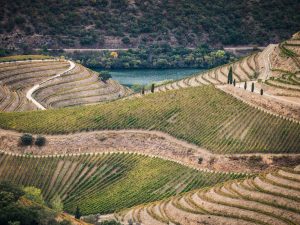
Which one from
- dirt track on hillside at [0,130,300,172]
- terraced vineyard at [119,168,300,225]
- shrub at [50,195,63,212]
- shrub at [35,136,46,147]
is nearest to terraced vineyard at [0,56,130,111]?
dirt track on hillside at [0,130,300,172]

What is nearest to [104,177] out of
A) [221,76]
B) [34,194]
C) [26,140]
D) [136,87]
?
[26,140]

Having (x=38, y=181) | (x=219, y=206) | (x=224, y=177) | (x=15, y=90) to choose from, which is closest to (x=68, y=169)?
(x=38, y=181)

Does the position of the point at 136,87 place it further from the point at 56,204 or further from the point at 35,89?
the point at 56,204

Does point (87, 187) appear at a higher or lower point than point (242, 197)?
lower

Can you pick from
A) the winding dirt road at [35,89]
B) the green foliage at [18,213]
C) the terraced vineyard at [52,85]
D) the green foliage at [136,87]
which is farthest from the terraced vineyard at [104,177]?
the green foliage at [136,87]

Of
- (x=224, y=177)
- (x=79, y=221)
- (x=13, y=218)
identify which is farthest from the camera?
(x=224, y=177)

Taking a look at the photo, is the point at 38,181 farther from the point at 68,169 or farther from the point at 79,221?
the point at 79,221

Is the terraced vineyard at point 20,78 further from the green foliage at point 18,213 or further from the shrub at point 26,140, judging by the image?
the green foliage at point 18,213
